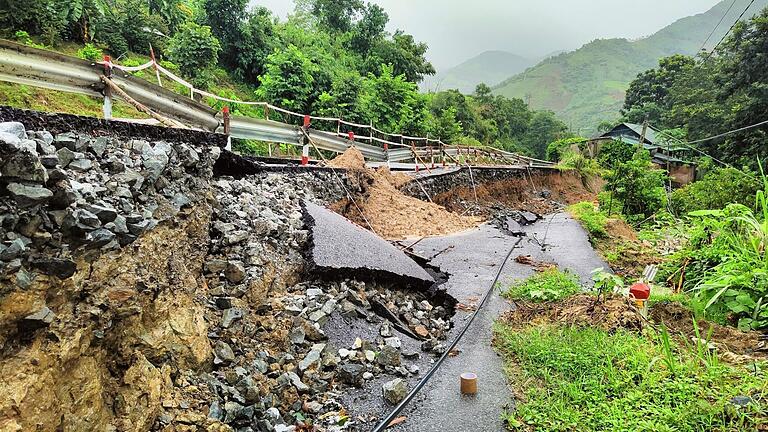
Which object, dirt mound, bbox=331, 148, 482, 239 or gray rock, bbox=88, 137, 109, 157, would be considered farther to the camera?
dirt mound, bbox=331, 148, 482, 239

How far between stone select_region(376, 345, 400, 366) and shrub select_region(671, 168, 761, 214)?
26.4 ft

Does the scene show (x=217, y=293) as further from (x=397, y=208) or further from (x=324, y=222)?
(x=397, y=208)

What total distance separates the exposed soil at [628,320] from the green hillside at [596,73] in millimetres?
76736

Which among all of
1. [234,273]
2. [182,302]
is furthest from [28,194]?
[234,273]

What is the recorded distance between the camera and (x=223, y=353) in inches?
132

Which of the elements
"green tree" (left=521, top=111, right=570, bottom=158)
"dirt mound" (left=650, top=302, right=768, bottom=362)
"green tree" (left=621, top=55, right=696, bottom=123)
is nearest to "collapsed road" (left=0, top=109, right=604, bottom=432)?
"dirt mound" (left=650, top=302, right=768, bottom=362)

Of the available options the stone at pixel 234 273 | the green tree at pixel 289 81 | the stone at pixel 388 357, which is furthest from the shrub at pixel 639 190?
the stone at pixel 234 273

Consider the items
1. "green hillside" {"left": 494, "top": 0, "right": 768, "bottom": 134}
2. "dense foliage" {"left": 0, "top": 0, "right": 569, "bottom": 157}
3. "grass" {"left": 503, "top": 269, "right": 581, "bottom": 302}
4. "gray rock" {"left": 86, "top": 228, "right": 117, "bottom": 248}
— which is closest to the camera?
"gray rock" {"left": 86, "top": 228, "right": 117, "bottom": 248}

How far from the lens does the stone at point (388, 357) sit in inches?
157

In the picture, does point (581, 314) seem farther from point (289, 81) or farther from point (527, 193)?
point (527, 193)

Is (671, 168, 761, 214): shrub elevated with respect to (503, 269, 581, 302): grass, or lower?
elevated

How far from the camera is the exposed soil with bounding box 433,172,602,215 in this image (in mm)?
15125

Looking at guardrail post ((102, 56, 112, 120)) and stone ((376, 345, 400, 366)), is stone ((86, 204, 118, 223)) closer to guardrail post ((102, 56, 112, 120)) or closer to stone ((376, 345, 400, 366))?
guardrail post ((102, 56, 112, 120))

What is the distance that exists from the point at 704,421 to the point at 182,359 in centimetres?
372
